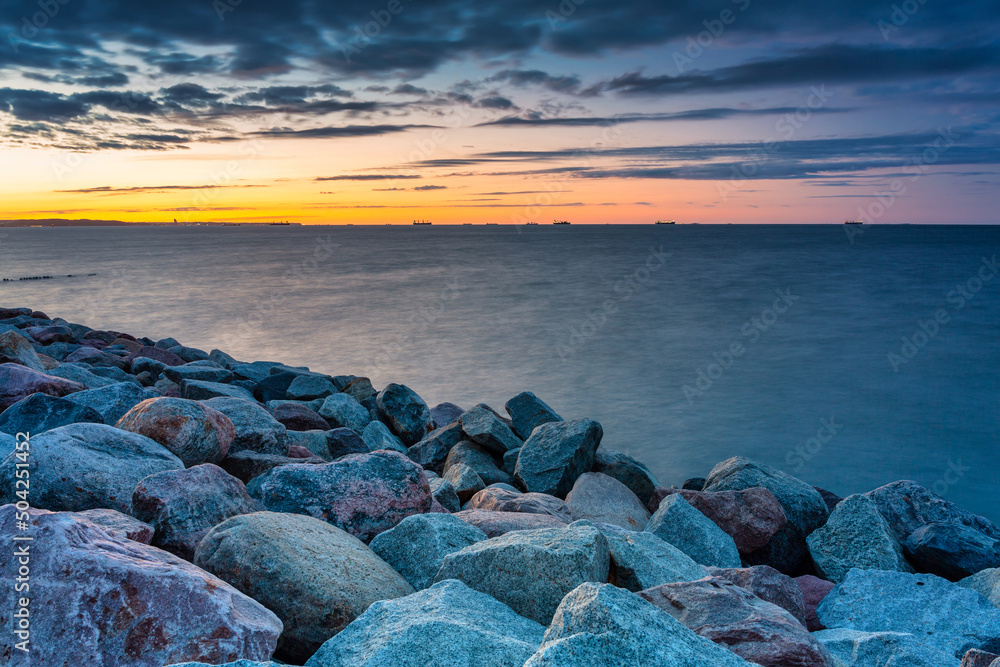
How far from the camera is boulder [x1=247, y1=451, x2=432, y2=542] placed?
4258 mm

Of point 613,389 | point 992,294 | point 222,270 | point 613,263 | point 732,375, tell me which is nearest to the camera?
point 613,389

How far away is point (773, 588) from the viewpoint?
4.02 m

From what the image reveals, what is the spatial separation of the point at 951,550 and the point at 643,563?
365cm

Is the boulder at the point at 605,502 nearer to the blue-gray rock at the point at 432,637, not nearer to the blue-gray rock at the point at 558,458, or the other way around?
the blue-gray rock at the point at 558,458

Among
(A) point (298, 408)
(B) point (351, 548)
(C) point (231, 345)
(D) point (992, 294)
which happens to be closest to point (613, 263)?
(D) point (992, 294)

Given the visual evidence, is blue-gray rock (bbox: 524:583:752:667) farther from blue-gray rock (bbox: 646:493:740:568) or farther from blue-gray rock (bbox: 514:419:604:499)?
blue-gray rock (bbox: 514:419:604:499)

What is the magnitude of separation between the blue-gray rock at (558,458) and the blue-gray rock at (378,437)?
2183 millimetres

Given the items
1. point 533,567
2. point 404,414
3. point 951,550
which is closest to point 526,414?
point 404,414

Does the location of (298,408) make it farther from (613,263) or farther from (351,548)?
(613,263)

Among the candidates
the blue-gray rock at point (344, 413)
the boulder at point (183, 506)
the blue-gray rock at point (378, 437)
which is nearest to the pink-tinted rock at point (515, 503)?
the boulder at point (183, 506)

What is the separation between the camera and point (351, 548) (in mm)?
3652

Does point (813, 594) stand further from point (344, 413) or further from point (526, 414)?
point (344, 413)

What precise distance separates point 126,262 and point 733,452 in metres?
67.1

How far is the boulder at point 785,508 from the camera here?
6312 millimetres
